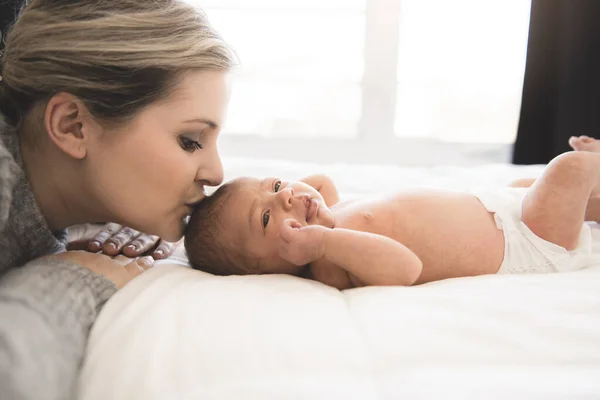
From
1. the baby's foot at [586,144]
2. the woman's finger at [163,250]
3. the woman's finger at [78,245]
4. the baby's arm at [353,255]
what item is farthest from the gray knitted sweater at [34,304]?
the baby's foot at [586,144]

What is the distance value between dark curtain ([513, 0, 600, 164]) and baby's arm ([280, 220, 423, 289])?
71.9 inches

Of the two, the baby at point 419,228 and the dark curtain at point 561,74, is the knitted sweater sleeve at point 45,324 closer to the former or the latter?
the baby at point 419,228

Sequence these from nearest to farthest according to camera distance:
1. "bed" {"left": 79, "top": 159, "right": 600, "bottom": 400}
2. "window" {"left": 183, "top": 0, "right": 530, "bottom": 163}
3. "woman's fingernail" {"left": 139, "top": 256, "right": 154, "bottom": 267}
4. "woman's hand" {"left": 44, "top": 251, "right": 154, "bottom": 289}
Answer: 1. "bed" {"left": 79, "top": 159, "right": 600, "bottom": 400}
2. "woman's hand" {"left": 44, "top": 251, "right": 154, "bottom": 289}
3. "woman's fingernail" {"left": 139, "top": 256, "right": 154, "bottom": 267}
4. "window" {"left": 183, "top": 0, "right": 530, "bottom": 163}

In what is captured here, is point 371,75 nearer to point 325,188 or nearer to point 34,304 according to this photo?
point 325,188

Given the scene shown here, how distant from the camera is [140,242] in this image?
126 cm

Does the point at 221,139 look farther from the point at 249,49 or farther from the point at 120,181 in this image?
the point at 120,181

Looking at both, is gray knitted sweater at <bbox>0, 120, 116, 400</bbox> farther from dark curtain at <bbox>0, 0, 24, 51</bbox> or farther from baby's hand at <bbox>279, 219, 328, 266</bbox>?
dark curtain at <bbox>0, 0, 24, 51</bbox>

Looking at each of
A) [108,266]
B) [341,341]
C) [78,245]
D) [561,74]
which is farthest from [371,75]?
[341,341]

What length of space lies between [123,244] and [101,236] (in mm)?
86

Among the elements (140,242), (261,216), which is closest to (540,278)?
(261,216)

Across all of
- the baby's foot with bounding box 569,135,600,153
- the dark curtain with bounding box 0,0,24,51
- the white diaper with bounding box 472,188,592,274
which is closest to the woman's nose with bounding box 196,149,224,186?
the white diaper with bounding box 472,188,592,274

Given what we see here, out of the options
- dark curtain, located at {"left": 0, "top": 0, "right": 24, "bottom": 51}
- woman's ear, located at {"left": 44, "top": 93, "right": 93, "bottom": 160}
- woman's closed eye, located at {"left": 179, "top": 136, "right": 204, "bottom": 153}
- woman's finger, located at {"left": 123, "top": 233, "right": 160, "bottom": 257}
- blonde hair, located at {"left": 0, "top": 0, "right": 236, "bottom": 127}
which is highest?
dark curtain, located at {"left": 0, "top": 0, "right": 24, "bottom": 51}

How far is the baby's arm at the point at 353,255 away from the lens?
1010 mm

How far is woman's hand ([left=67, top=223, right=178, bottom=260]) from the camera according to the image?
116cm
